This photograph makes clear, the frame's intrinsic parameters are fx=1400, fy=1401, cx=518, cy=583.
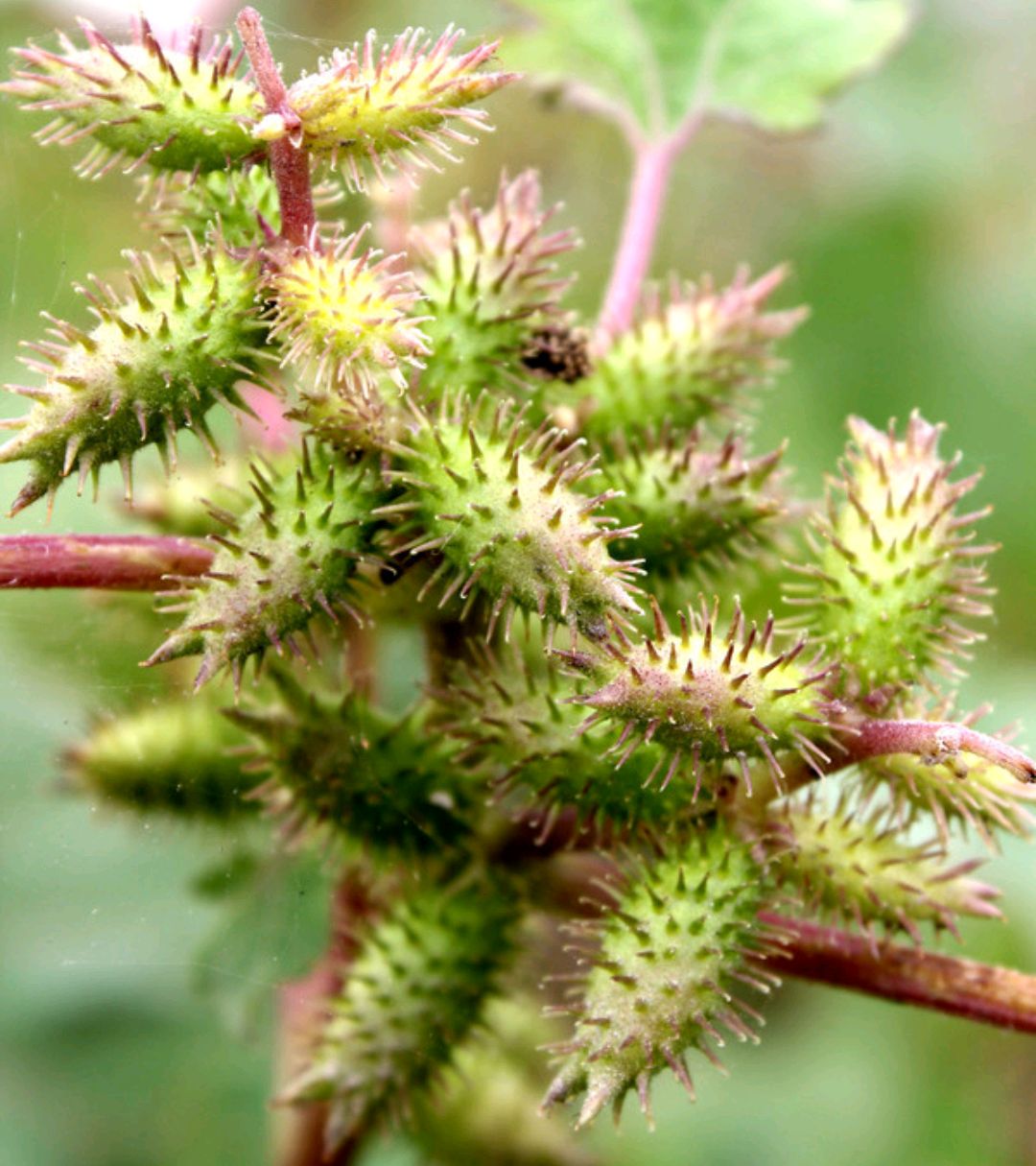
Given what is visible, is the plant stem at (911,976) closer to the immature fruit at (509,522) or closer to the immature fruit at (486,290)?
the immature fruit at (509,522)

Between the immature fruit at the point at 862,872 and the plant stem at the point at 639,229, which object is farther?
the plant stem at the point at 639,229

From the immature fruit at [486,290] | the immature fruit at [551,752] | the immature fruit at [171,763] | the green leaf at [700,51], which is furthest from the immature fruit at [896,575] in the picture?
the green leaf at [700,51]

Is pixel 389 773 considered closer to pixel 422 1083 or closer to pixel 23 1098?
pixel 422 1083

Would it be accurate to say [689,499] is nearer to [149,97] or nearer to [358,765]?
[358,765]

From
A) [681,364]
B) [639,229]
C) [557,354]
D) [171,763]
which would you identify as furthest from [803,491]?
[171,763]

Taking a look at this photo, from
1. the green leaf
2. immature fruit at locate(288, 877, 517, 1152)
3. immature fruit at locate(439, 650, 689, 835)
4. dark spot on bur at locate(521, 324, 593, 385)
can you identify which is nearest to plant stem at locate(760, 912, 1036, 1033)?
immature fruit at locate(439, 650, 689, 835)

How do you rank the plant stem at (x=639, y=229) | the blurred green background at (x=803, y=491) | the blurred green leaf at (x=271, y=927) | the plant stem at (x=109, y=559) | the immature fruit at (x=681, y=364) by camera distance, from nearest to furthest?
→ 1. the plant stem at (x=109, y=559)
2. the immature fruit at (x=681, y=364)
3. the plant stem at (x=639, y=229)
4. the blurred green leaf at (x=271, y=927)
5. the blurred green background at (x=803, y=491)

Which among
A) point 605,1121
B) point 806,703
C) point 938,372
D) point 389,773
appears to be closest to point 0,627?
point 389,773

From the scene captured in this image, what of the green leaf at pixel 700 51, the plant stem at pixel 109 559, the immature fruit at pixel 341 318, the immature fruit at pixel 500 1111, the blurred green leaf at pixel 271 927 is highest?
the green leaf at pixel 700 51
